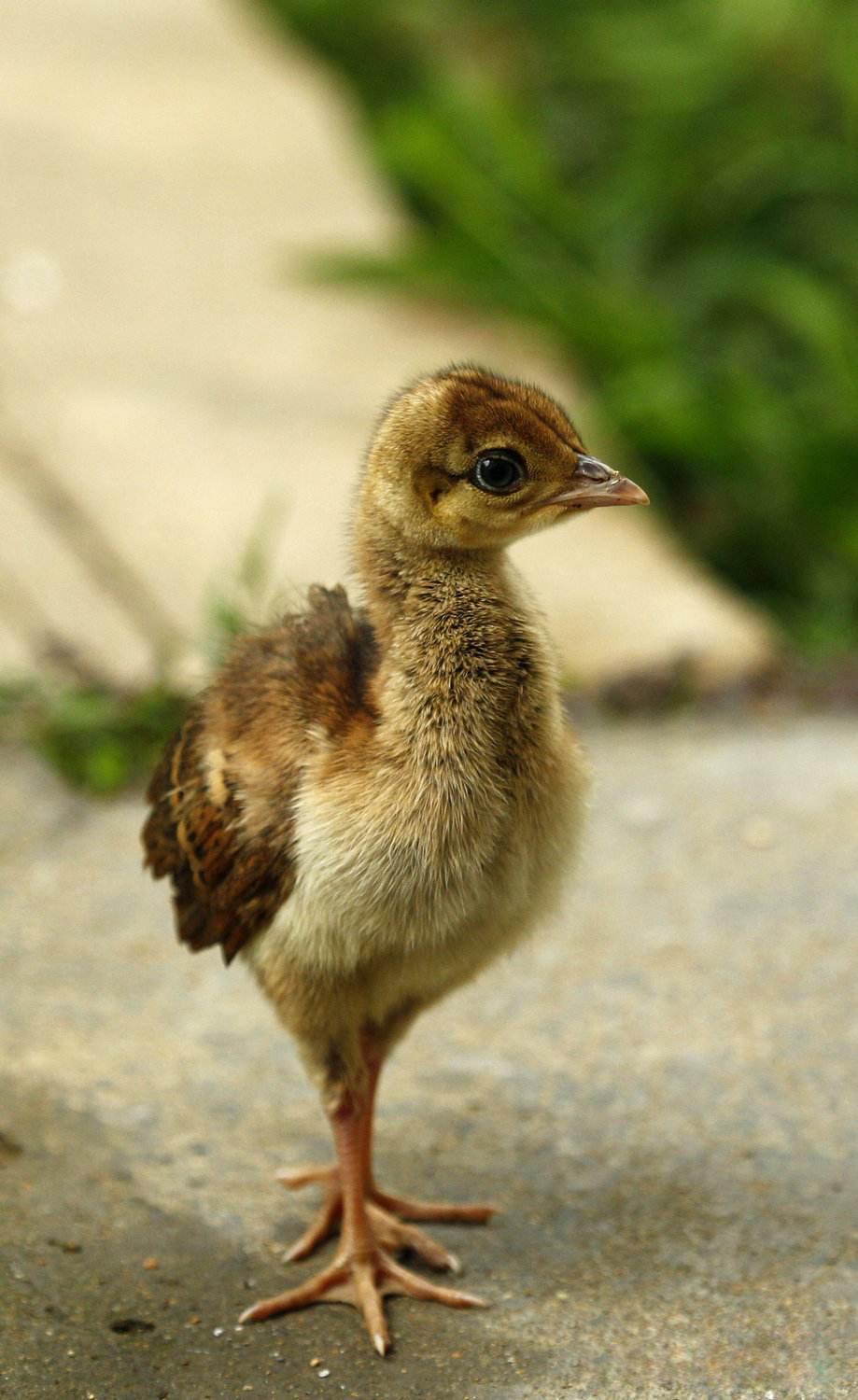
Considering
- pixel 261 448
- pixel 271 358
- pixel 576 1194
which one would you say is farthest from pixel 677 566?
pixel 576 1194

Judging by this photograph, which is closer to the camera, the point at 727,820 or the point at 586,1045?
the point at 586,1045

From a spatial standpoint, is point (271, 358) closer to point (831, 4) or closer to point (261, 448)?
point (261, 448)

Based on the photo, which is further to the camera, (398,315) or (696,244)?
(696,244)

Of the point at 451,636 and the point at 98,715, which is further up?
the point at 451,636

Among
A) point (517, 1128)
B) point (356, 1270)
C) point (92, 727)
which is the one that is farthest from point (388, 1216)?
point (92, 727)

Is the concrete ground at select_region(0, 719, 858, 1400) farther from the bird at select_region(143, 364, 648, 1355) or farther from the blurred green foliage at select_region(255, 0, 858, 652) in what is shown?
the blurred green foliage at select_region(255, 0, 858, 652)

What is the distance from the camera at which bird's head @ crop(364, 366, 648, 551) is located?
3.22 m

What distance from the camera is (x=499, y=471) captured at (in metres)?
3.23

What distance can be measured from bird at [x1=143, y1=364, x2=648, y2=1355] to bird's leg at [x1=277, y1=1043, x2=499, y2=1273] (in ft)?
0.25

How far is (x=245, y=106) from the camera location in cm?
1012

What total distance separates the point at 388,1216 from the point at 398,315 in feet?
18.1

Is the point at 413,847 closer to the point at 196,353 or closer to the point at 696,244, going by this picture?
the point at 196,353

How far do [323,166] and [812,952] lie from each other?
6.15m

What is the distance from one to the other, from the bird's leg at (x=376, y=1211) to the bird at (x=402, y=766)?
0.25ft
